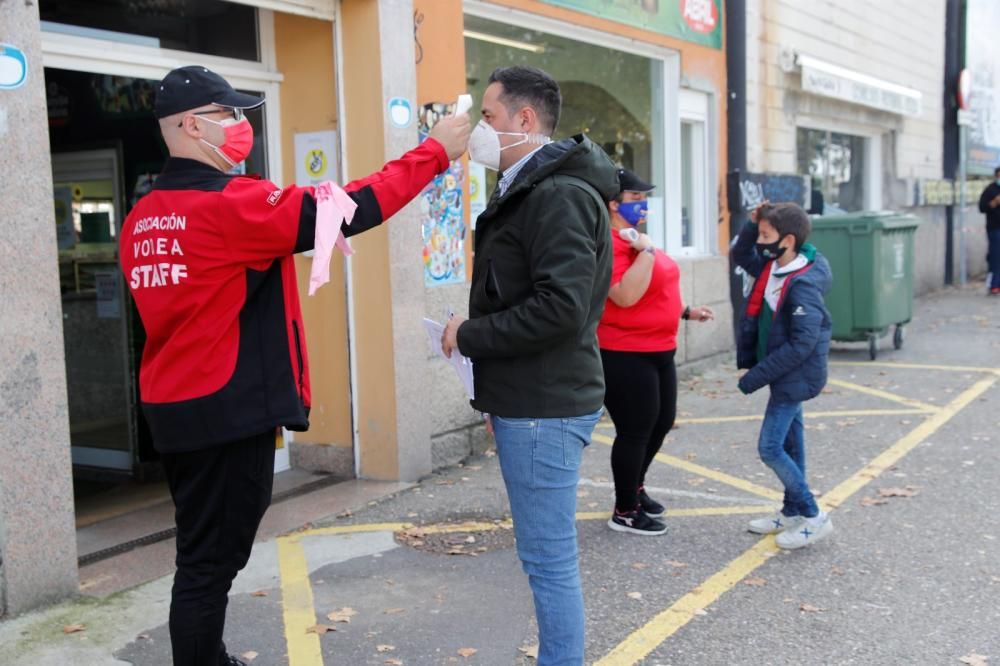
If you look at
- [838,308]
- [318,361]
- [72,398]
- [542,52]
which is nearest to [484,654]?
[318,361]

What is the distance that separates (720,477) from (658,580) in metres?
1.76

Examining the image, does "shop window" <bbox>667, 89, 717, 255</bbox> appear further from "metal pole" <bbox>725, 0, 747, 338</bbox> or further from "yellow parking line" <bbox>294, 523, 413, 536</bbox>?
"yellow parking line" <bbox>294, 523, 413, 536</bbox>

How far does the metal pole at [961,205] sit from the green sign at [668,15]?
8694mm

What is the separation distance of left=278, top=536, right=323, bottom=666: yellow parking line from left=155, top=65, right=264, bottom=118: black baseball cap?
199cm

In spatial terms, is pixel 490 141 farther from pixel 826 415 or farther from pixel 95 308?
pixel 826 415

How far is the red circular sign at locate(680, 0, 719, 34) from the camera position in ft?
30.6

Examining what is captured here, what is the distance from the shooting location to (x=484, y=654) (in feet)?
12.0

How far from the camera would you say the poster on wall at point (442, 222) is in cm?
618

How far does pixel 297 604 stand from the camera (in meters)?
4.16

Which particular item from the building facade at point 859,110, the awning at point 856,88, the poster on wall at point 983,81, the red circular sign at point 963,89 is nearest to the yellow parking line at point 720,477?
the building facade at point 859,110

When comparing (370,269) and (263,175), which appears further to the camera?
(263,175)

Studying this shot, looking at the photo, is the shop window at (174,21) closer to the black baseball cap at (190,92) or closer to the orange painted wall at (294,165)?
the orange painted wall at (294,165)

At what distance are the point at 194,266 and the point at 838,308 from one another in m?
8.34

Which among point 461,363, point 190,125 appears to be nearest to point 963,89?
point 461,363
